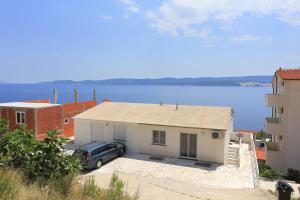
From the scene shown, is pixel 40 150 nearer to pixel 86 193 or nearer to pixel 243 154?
pixel 86 193

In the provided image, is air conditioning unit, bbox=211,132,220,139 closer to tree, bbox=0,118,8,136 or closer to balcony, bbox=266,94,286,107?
balcony, bbox=266,94,286,107

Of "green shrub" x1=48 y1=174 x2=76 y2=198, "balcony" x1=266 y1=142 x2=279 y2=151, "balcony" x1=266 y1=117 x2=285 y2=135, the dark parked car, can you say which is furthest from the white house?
"green shrub" x1=48 y1=174 x2=76 y2=198

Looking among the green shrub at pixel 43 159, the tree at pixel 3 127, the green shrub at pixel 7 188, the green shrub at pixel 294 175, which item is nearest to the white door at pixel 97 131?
the tree at pixel 3 127

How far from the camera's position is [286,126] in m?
27.4

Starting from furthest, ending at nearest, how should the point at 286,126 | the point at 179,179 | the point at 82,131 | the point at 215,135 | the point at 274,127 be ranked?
1. the point at 274,127
2. the point at 82,131
3. the point at 286,126
4. the point at 215,135
5. the point at 179,179

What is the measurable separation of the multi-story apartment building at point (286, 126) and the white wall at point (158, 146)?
6628mm

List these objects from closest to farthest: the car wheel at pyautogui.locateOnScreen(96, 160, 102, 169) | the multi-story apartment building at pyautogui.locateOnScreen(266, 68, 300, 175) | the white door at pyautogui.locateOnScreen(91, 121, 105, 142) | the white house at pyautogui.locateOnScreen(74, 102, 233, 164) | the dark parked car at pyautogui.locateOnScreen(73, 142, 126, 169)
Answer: the dark parked car at pyautogui.locateOnScreen(73, 142, 126, 169), the car wheel at pyautogui.locateOnScreen(96, 160, 102, 169), the white house at pyautogui.locateOnScreen(74, 102, 233, 164), the multi-story apartment building at pyautogui.locateOnScreen(266, 68, 300, 175), the white door at pyautogui.locateOnScreen(91, 121, 105, 142)

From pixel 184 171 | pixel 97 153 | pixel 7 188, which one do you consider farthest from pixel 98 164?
pixel 7 188

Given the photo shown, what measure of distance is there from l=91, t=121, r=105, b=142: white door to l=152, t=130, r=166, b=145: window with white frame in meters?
4.88

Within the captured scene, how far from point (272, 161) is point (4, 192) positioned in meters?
26.4

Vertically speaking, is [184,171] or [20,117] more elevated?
[20,117]

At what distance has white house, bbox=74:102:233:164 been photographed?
75.4 feet

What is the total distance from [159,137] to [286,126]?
1215 centimetres

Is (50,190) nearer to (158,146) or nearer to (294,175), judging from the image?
(158,146)
